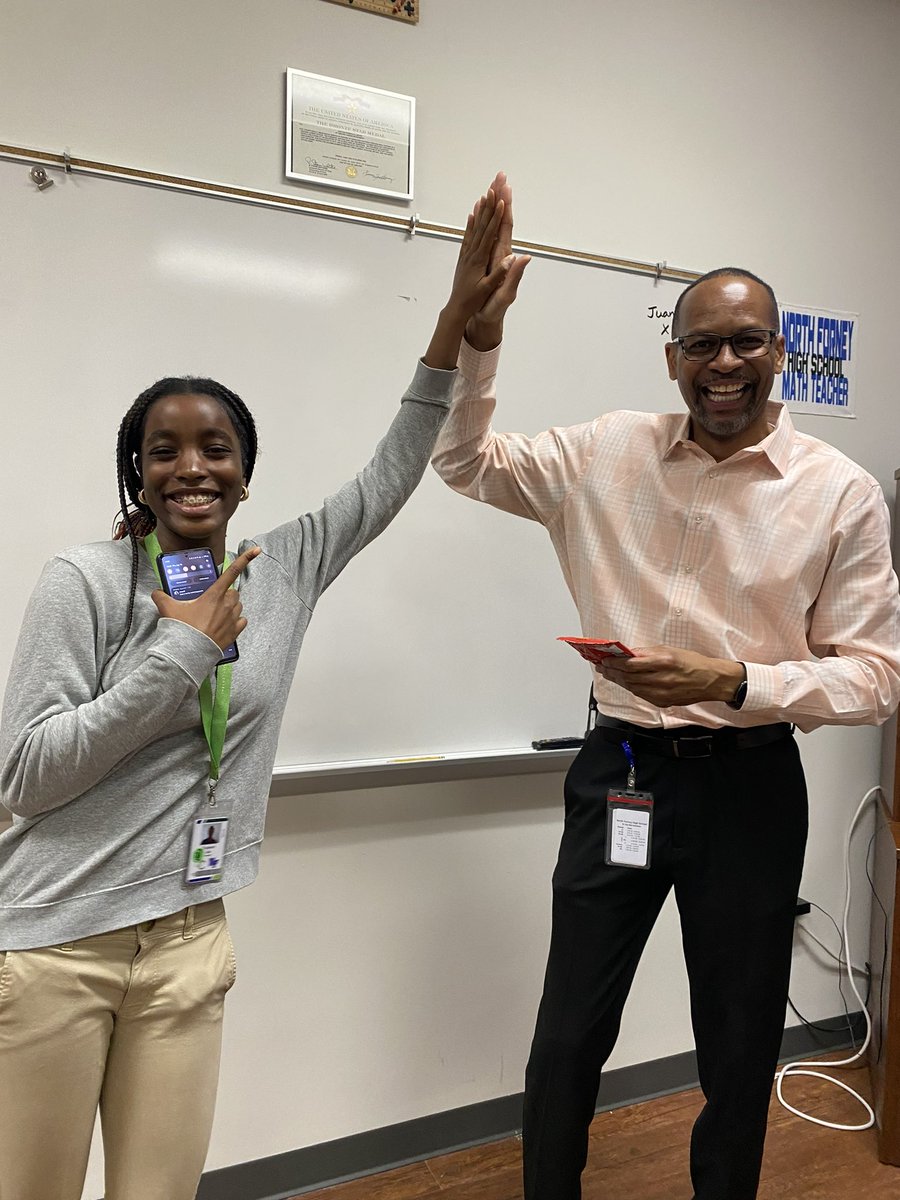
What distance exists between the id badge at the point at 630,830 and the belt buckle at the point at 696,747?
4.1 inches

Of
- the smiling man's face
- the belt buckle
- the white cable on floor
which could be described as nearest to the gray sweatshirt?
the belt buckle

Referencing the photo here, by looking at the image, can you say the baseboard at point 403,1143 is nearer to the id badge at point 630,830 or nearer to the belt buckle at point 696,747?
the id badge at point 630,830

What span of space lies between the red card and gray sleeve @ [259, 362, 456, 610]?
0.36m

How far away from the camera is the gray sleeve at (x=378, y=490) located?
4.62 ft

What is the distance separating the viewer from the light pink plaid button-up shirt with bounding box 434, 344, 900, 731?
5.35 ft

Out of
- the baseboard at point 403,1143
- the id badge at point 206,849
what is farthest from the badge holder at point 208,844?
the baseboard at point 403,1143

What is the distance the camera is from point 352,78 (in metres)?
1.98

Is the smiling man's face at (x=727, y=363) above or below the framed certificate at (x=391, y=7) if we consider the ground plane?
below

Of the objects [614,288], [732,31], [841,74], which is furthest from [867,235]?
[614,288]

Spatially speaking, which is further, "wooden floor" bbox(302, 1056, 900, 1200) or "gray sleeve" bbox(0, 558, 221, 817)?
"wooden floor" bbox(302, 1056, 900, 1200)

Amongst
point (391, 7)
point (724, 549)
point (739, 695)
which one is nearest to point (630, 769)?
point (739, 695)

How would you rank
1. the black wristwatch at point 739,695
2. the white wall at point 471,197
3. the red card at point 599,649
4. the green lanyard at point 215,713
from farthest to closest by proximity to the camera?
1. the white wall at point 471,197
2. the black wristwatch at point 739,695
3. the red card at point 599,649
4. the green lanyard at point 215,713

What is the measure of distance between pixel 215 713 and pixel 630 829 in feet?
2.71

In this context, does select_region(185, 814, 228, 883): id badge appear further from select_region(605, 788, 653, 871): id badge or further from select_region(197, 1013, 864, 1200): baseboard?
select_region(197, 1013, 864, 1200): baseboard
